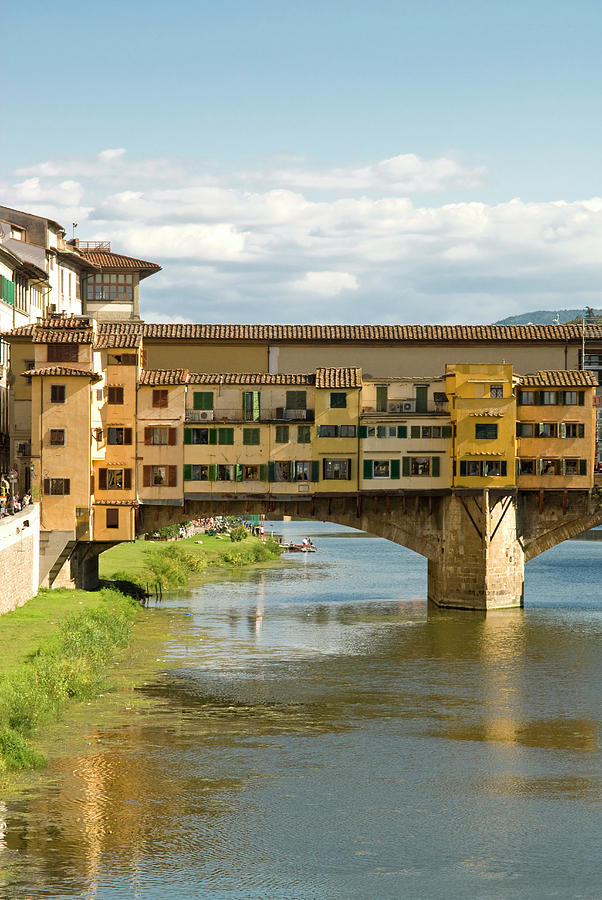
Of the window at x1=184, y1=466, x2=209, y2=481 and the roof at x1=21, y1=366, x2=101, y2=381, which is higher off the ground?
the roof at x1=21, y1=366, x2=101, y2=381

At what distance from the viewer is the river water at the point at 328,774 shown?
92.3 feet

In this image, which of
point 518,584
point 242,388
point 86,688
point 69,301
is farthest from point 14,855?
point 69,301

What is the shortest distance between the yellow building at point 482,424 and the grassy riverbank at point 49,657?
2079 cm

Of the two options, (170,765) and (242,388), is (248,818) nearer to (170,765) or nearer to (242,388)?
(170,765)

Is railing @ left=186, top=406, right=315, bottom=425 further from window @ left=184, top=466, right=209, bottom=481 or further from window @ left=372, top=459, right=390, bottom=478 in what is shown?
window @ left=372, top=459, right=390, bottom=478

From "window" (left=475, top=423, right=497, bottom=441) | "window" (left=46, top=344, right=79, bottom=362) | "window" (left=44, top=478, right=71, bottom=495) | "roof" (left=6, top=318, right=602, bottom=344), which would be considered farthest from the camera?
"roof" (left=6, top=318, right=602, bottom=344)

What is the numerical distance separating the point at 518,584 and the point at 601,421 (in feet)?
40.4

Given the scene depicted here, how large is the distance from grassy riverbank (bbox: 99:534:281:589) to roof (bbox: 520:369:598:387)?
93.2 ft

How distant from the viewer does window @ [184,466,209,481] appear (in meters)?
68.2

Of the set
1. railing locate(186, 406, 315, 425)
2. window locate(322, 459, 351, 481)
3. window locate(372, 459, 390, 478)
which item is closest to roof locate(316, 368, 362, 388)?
railing locate(186, 406, 315, 425)

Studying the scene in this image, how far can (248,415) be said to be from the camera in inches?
2704

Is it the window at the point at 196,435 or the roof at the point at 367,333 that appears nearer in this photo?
the window at the point at 196,435

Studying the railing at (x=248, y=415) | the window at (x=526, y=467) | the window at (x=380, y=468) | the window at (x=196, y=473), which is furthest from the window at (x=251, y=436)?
the window at (x=526, y=467)

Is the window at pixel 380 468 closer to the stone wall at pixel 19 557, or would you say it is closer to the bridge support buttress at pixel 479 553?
the bridge support buttress at pixel 479 553
